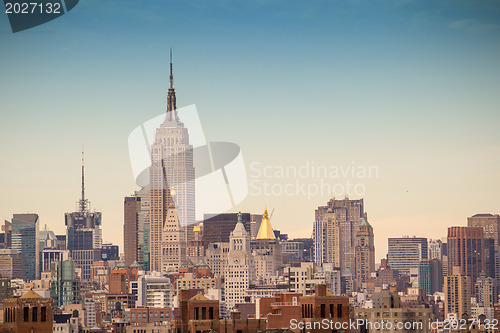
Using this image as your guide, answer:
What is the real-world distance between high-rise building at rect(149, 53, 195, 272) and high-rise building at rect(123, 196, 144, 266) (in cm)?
185

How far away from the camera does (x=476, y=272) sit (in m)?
107

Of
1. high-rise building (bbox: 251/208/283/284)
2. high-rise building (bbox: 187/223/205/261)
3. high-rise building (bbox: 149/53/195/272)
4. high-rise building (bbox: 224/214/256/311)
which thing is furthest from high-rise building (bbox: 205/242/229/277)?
high-rise building (bbox: 149/53/195/272)

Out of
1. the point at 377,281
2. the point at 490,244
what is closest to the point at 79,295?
the point at 377,281

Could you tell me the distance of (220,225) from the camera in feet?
422

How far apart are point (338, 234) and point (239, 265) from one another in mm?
16403

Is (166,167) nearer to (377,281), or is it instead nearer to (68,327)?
(377,281)

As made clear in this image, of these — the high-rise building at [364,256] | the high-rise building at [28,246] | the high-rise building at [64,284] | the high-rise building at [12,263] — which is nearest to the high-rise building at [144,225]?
the high-rise building at [28,246]

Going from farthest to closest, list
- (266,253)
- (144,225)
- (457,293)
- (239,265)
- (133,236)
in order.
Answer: (144,225) < (133,236) < (266,253) < (239,265) < (457,293)

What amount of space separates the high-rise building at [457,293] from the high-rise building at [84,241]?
29438 millimetres

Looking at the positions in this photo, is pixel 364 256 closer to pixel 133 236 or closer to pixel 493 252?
pixel 493 252

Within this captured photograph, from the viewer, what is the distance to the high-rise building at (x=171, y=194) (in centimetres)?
11119

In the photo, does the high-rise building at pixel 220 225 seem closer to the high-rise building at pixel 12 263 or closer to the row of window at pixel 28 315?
the high-rise building at pixel 12 263

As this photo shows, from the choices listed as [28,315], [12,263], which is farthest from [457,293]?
[28,315]

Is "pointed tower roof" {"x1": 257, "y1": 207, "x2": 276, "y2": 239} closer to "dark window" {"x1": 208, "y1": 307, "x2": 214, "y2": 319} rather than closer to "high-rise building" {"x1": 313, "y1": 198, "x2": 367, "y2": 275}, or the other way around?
"high-rise building" {"x1": 313, "y1": 198, "x2": 367, "y2": 275}
